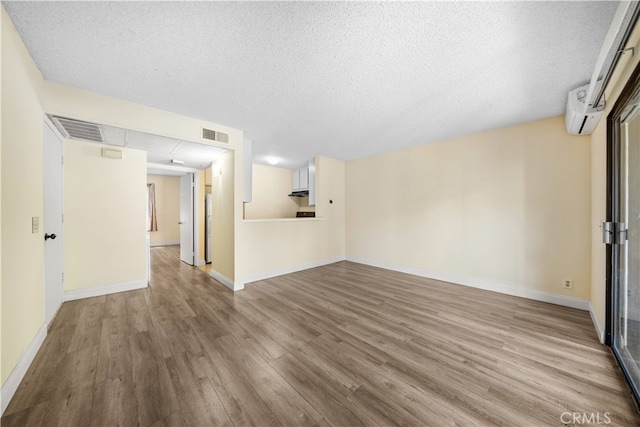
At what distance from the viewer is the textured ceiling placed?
144 cm

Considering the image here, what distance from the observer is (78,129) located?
8.58ft

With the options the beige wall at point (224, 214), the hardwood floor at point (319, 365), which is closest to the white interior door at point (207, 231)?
the beige wall at point (224, 214)

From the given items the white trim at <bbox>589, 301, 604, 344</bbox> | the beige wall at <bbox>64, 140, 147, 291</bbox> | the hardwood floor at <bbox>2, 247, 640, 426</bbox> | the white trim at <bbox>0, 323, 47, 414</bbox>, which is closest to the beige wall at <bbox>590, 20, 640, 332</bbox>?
the white trim at <bbox>589, 301, 604, 344</bbox>

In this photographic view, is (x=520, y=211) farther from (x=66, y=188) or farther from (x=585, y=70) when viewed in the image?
(x=66, y=188)

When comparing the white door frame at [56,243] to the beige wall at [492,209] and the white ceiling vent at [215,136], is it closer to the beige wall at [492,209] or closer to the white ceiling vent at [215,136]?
the white ceiling vent at [215,136]

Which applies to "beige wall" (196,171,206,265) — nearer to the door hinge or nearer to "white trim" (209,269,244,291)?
"white trim" (209,269,244,291)

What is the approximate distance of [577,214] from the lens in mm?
2795

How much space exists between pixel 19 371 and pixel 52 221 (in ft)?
5.73

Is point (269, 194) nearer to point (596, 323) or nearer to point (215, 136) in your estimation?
point (215, 136)

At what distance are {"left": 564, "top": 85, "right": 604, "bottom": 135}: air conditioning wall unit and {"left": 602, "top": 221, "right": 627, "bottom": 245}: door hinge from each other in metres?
1.08

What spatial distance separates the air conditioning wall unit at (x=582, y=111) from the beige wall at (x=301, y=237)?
3.79 m

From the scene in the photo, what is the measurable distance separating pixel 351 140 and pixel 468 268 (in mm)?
2936

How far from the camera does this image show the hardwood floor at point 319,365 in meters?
1.32

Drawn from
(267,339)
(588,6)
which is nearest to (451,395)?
(267,339)
